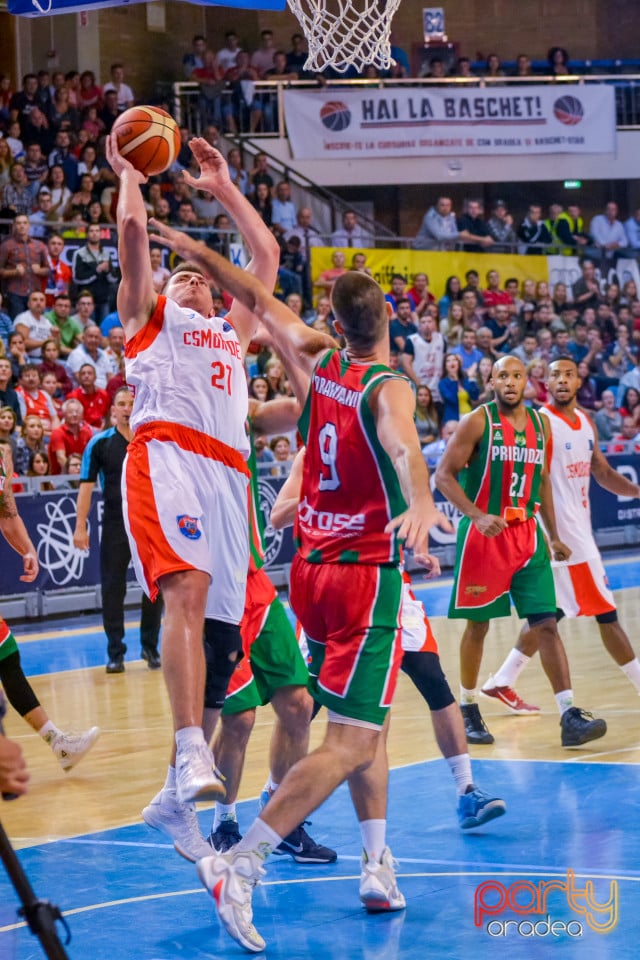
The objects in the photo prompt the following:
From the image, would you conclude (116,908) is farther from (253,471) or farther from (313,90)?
(313,90)

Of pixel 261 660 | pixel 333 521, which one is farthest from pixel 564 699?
pixel 333 521

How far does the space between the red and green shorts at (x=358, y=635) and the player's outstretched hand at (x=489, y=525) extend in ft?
8.48

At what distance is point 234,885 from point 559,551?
4.38 metres

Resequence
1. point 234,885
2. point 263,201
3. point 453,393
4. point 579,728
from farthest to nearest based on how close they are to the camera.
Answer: point 263,201, point 453,393, point 579,728, point 234,885

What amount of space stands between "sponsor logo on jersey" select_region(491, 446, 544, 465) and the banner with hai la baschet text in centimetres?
1643

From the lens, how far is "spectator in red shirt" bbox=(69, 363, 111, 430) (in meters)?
14.9

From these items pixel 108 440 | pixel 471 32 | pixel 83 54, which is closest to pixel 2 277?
pixel 108 440

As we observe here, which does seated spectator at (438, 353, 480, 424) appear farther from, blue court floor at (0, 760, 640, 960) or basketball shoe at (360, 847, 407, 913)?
basketball shoe at (360, 847, 407, 913)

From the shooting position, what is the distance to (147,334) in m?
5.71

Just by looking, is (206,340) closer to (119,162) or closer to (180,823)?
(119,162)

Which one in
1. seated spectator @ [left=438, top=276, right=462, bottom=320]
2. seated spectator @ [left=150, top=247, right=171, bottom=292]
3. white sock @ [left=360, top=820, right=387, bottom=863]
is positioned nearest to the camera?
white sock @ [left=360, top=820, right=387, bottom=863]

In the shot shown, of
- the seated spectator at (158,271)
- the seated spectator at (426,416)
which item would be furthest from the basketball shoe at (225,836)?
the seated spectator at (426,416)

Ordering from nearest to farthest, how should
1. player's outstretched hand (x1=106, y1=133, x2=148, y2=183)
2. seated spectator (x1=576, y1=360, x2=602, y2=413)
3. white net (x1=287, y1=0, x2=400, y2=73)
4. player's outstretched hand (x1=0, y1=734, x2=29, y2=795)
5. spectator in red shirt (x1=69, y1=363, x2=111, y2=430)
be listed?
player's outstretched hand (x1=0, y1=734, x2=29, y2=795)
player's outstretched hand (x1=106, y1=133, x2=148, y2=183)
white net (x1=287, y1=0, x2=400, y2=73)
spectator in red shirt (x1=69, y1=363, x2=111, y2=430)
seated spectator (x1=576, y1=360, x2=602, y2=413)

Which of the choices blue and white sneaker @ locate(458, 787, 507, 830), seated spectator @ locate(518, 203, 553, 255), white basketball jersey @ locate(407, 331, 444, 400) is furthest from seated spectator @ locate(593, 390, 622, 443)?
blue and white sneaker @ locate(458, 787, 507, 830)
